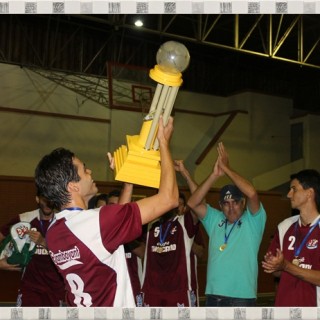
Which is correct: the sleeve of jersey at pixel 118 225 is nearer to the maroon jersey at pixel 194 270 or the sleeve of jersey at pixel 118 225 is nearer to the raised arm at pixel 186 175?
the raised arm at pixel 186 175

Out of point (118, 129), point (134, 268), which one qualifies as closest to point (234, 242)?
point (134, 268)

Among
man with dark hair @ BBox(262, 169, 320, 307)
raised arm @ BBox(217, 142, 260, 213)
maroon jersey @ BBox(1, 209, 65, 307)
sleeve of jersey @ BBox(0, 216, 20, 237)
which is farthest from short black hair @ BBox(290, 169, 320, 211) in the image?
sleeve of jersey @ BBox(0, 216, 20, 237)

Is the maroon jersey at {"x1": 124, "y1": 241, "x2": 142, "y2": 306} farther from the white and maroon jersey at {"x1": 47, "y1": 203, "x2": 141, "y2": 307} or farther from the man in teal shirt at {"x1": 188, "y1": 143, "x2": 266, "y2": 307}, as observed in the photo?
the white and maroon jersey at {"x1": 47, "y1": 203, "x2": 141, "y2": 307}

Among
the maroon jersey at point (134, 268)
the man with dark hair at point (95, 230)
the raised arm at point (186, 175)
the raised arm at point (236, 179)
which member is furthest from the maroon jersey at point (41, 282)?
the man with dark hair at point (95, 230)

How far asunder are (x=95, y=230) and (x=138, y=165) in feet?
1.26

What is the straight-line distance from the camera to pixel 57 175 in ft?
8.45

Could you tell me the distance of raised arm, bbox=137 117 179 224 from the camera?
7.86 ft

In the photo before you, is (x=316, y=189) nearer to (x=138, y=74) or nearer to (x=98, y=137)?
(x=138, y=74)

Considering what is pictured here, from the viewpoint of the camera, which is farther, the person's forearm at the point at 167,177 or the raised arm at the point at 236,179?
the raised arm at the point at 236,179

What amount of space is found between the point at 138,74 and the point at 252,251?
9836mm

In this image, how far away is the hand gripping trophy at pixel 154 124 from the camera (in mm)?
2191

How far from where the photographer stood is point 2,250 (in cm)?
496

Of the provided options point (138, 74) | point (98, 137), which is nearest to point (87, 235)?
point (138, 74)

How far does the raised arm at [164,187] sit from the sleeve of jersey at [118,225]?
51 millimetres
